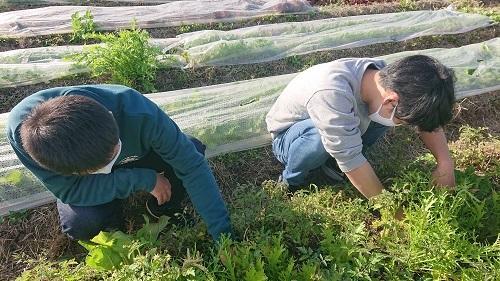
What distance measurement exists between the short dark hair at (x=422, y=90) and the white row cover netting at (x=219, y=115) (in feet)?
3.96

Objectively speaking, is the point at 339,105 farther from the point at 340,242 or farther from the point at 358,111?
the point at 340,242

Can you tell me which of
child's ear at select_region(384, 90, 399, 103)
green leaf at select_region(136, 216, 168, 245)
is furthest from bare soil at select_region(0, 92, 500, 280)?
child's ear at select_region(384, 90, 399, 103)

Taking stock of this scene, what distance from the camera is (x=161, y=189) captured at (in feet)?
7.51

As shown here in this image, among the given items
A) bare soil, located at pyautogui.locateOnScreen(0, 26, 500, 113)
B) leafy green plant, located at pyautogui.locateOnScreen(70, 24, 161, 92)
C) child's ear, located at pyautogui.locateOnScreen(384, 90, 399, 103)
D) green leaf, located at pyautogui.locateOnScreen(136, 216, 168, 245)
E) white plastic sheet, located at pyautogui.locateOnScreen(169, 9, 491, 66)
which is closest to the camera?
child's ear, located at pyautogui.locateOnScreen(384, 90, 399, 103)

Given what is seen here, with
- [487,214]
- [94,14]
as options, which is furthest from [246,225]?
[94,14]

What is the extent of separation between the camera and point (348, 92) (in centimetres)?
220

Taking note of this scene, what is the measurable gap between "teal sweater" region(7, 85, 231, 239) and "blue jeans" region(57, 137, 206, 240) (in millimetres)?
78

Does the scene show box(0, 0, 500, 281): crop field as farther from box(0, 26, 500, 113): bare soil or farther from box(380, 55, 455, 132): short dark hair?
box(380, 55, 455, 132): short dark hair

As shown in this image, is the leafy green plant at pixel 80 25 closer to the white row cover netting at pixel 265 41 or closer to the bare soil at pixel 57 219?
the white row cover netting at pixel 265 41

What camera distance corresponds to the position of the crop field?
7.07ft

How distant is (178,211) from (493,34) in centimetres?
368

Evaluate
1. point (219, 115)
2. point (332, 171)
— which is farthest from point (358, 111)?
point (219, 115)

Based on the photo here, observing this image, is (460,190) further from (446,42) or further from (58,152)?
(446,42)

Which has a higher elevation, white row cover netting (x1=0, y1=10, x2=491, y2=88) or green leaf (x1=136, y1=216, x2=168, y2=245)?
white row cover netting (x1=0, y1=10, x2=491, y2=88)
